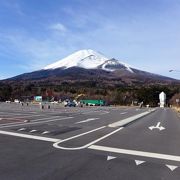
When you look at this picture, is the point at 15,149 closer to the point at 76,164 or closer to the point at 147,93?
the point at 76,164

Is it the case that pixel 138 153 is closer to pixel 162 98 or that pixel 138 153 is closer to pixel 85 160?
pixel 85 160

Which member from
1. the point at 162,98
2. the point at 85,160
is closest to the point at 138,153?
the point at 85,160

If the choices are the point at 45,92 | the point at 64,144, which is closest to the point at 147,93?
the point at 45,92

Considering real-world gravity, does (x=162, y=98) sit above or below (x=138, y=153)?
above

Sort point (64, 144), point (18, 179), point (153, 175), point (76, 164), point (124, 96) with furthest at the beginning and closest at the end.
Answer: point (124, 96) → point (64, 144) → point (76, 164) → point (153, 175) → point (18, 179)

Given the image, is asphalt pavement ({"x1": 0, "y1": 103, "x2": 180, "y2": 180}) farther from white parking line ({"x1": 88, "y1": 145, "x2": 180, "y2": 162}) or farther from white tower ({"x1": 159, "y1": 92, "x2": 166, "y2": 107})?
white tower ({"x1": 159, "y1": 92, "x2": 166, "y2": 107})

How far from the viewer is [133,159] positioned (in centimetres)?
1109

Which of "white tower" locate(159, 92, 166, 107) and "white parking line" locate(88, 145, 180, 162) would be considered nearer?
"white parking line" locate(88, 145, 180, 162)

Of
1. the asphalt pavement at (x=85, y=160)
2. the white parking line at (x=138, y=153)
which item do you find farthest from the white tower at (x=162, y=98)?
the white parking line at (x=138, y=153)

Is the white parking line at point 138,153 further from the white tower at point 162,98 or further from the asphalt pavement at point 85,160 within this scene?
the white tower at point 162,98

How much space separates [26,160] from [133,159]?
3.00 meters

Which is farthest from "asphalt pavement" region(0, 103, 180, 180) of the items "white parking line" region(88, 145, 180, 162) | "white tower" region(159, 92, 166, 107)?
"white tower" region(159, 92, 166, 107)

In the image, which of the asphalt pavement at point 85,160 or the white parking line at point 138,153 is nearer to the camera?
the asphalt pavement at point 85,160

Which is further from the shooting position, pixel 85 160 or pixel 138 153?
pixel 138 153
